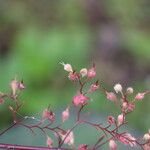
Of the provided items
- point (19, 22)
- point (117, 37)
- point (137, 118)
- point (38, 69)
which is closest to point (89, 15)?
point (117, 37)

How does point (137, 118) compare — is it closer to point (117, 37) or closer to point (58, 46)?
point (58, 46)

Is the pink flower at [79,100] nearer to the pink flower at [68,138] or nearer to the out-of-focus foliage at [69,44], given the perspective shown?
the pink flower at [68,138]

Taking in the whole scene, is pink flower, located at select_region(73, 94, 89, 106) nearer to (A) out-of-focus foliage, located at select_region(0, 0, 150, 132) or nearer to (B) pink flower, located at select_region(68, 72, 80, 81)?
(B) pink flower, located at select_region(68, 72, 80, 81)

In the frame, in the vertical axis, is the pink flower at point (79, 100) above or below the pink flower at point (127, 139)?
→ above

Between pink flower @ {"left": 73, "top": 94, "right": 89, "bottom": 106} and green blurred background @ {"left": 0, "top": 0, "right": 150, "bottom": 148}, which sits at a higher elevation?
pink flower @ {"left": 73, "top": 94, "right": 89, "bottom": 106}

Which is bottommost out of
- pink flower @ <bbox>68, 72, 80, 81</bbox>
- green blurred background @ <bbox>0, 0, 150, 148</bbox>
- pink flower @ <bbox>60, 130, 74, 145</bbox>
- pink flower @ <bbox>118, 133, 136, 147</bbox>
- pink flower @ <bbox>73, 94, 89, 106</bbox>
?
green blurred background @ <bbox>0, 0, 150, 148</bbox>

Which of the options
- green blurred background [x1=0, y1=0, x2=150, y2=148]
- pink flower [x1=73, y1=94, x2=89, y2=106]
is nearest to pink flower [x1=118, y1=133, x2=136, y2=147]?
pink flower [x1=73, y1=94, x2=89, y2=106]

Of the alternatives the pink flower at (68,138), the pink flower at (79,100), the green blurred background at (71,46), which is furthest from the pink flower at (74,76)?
the green blurred background at (71,46)

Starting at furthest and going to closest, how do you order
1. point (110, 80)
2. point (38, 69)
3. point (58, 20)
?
point (58, 20) → point (110, 80) → point (38, 69)

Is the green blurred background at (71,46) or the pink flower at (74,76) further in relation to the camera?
the green blurred background at (71,46)
